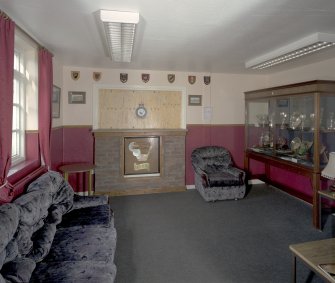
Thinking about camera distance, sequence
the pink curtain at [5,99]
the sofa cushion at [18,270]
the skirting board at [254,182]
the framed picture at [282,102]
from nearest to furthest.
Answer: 1. the sofa cushion at [18,270]
2. the pink curtain at [5,99]
3. the framed picture at [282,102]
4. the skirting board at [254,182]

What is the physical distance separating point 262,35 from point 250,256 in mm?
2529

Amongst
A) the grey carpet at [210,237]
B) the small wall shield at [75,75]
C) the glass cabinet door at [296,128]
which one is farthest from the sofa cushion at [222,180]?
the small wall shield at [75,75]

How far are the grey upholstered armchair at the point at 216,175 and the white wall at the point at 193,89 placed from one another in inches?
28.5

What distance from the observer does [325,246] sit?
7.37 feet

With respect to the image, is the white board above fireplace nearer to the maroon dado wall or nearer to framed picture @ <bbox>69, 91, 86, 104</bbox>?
framed picture @ <bbox>69, 91, 86, 104</bbox>

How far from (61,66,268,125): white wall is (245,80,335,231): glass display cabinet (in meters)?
0.38

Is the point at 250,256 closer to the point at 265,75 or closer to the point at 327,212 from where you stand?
the point at 327,212

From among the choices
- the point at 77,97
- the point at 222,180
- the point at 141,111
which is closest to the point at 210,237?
the point at 222,180

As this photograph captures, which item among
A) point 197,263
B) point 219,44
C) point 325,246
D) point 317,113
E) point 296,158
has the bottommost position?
point 197,263

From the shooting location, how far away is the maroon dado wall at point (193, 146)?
463 cm

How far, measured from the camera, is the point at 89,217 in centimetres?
281

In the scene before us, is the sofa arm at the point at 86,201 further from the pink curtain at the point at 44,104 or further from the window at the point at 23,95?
the window at the point at 23,95

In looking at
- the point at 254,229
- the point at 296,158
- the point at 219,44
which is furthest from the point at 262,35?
the point at 254,229

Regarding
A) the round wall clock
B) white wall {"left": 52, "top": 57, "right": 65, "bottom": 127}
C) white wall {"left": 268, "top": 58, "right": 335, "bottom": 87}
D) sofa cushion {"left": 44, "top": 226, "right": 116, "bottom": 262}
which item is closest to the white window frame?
white wall {"left": 52, "top": 57, "right": 65, "bottom": 127}
